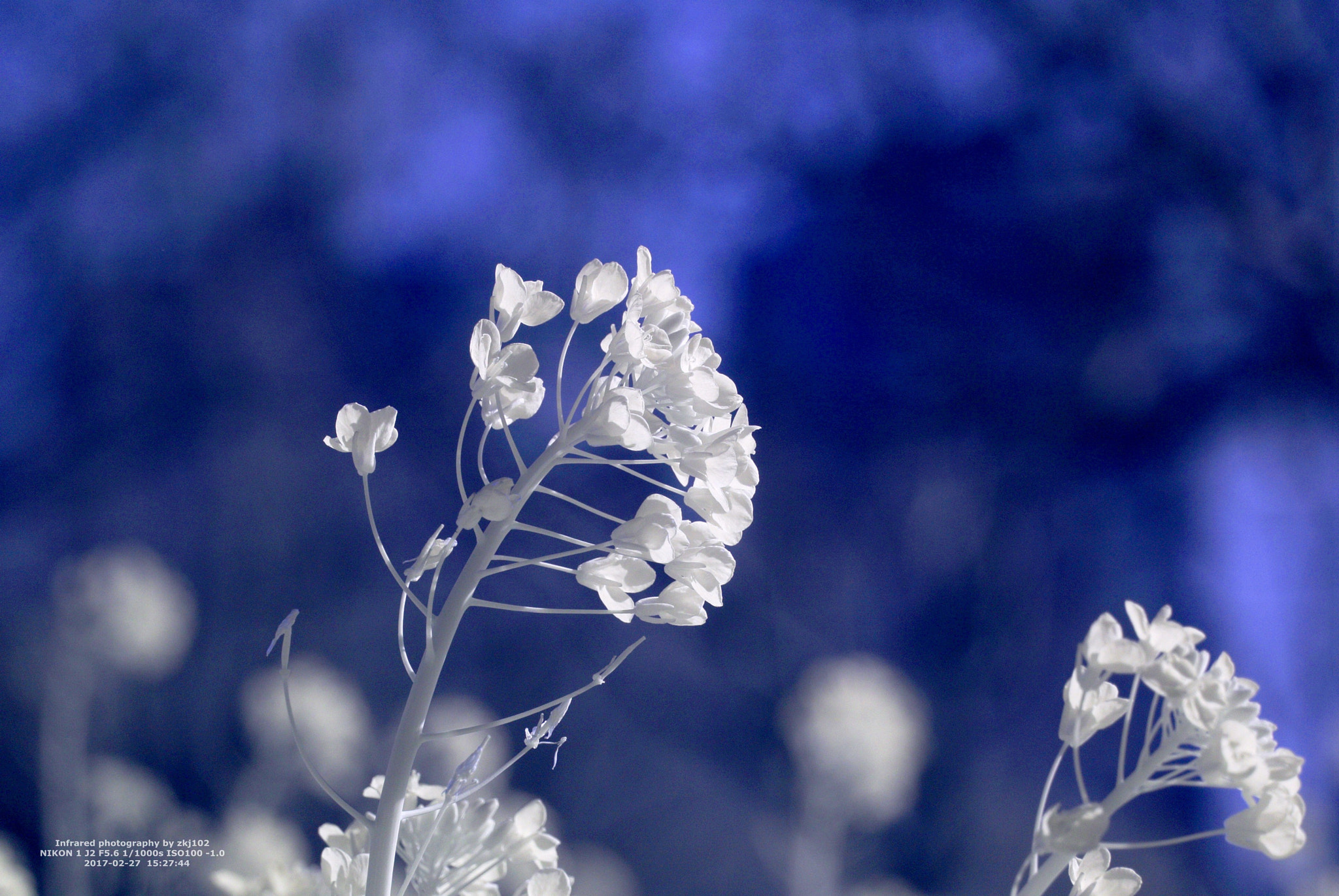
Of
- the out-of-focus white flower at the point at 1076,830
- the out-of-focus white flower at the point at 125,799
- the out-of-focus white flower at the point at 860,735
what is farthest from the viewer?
the out-of-focus white flower at the point at 860,735

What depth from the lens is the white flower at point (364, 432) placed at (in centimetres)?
31

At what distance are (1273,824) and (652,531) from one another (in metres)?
0.20

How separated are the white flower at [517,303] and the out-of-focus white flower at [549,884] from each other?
→ 0.19 m

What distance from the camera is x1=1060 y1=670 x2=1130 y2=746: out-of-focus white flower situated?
28 centimetres

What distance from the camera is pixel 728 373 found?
38.2 inches

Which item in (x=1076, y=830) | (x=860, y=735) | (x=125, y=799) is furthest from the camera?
(x=860, y=735)

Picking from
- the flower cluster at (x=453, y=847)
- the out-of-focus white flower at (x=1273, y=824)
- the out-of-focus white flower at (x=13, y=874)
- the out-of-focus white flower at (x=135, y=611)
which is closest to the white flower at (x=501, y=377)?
the flower cluster at (x=453, y=847)

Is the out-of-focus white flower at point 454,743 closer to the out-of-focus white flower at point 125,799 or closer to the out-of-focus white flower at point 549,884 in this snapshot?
the out-of-focus white flower at point 125,799

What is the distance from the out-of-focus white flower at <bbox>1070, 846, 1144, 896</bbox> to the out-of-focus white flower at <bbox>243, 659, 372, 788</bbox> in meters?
0.74

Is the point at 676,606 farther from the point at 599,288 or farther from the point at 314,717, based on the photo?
the point at 314,717

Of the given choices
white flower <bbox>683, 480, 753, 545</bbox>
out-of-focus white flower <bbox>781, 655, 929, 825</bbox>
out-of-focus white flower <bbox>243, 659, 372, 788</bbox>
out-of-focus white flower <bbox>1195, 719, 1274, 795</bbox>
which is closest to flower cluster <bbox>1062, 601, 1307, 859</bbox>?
out-of-focus white flower <bbox>1195, 719, 1274, 795</bbox>

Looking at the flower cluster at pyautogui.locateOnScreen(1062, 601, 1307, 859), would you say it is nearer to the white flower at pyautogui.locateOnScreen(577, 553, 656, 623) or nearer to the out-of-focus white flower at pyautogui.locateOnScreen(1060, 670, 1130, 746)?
the out-of-focus white flower at pyautogui.locateOnScreen(1060, 670, 1130, 746)

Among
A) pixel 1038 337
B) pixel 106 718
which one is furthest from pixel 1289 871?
pixel 106 718

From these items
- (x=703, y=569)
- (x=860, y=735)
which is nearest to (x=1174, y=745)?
(x=703, y=569)
